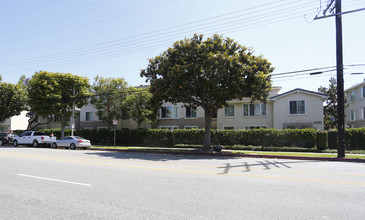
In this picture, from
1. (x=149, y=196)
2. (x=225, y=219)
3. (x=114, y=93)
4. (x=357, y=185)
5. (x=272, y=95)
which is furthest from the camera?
(x=272, y=95)

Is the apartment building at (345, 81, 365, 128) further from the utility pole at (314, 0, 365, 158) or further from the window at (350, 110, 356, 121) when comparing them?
the utility pole at (314, 0, 365, 158)

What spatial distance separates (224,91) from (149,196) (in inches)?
531

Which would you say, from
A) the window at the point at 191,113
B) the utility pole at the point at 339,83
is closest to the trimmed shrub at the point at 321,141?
the utility pole at the point at 339,83

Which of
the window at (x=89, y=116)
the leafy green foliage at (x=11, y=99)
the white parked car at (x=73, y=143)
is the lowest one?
the white parked car at (x=73, y=143)

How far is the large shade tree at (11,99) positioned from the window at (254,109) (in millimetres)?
29658

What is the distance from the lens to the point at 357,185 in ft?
24.7

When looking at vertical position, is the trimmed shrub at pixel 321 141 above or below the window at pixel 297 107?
below

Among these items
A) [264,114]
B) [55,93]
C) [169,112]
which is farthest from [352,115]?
[55,93]

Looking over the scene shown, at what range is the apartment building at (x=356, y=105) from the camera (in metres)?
33.0

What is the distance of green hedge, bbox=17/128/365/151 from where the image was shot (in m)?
Result: 23.5

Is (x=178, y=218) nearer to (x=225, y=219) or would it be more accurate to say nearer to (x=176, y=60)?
(x=225, y=219)

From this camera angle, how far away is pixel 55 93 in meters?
31.8

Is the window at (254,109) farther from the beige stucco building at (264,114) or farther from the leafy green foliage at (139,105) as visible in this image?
the leafy green foliage at (139,105)

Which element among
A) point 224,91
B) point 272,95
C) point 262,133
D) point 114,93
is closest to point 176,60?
point 224,91
